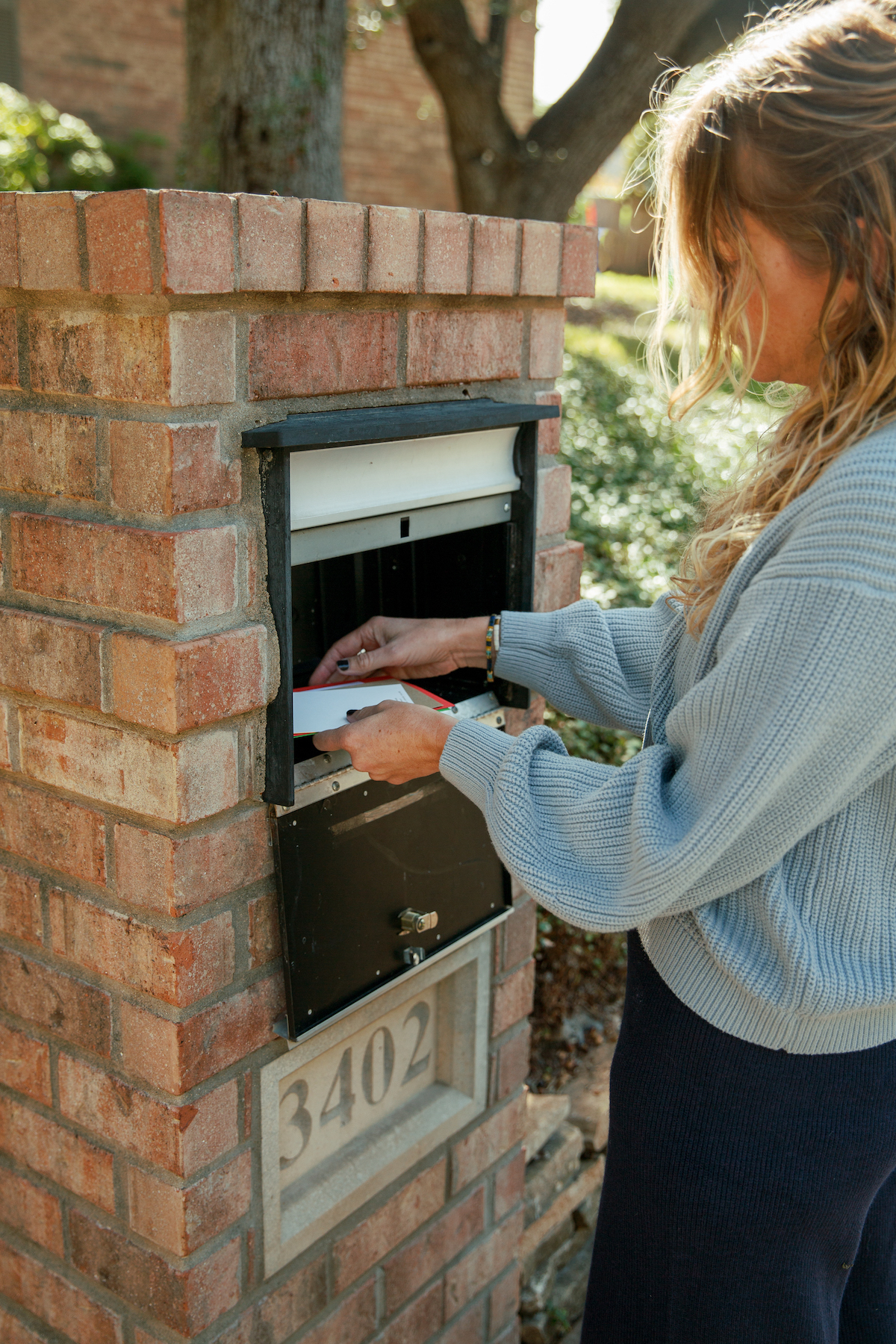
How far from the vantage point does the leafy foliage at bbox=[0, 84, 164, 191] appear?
8.34 metres

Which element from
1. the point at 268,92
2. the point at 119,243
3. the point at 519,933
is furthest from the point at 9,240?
the point at 268,92

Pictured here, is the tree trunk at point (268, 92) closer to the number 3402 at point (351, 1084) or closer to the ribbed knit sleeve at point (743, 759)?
the number 3402 at point (351, 1084)

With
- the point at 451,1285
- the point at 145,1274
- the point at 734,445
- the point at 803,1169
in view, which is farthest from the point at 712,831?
the point at 734,445

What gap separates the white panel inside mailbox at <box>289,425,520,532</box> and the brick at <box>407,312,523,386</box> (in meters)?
0.09

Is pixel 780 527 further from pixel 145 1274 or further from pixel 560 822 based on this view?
pixel 145 1274

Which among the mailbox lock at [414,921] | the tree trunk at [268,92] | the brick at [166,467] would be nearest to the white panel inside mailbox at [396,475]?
the brick at [166,467]

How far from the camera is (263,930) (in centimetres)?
150

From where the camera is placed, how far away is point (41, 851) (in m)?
1.50

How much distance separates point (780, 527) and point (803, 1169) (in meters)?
0.76

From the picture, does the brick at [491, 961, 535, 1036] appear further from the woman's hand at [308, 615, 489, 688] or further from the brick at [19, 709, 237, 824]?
the brick at [19, 709, 237, 824]

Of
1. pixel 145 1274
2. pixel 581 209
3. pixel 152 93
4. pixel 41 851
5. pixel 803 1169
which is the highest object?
pixel 152 93

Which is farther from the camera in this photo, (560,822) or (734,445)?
(734,445)

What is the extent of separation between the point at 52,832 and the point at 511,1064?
3.50ft

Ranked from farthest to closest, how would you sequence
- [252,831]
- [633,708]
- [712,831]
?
[633,708], [252,831], [712,831]
